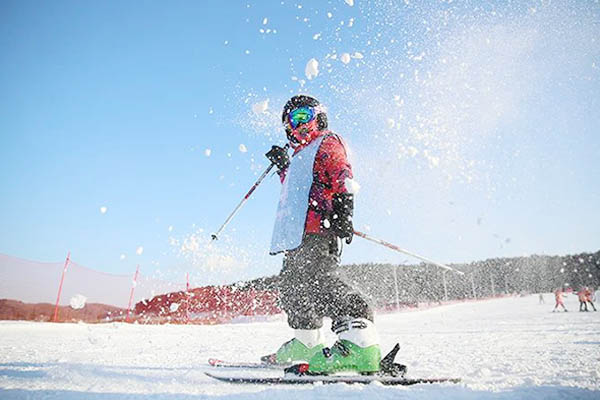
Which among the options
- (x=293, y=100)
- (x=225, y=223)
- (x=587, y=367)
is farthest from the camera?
(x=225, y=223)

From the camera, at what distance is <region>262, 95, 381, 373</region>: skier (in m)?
1.90

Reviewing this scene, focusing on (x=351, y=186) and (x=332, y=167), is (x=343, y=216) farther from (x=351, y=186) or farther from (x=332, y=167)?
(x=332, y=167)

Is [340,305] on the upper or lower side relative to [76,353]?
upper

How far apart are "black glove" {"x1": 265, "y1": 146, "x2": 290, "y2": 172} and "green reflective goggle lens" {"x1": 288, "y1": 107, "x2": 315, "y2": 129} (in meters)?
0.45

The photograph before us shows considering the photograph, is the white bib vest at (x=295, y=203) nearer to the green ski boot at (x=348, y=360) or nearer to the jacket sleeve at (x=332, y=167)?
the jacket sleeve at (x=332, y=167)

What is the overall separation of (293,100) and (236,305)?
15908mm

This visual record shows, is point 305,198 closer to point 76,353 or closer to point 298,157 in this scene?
point 298,157

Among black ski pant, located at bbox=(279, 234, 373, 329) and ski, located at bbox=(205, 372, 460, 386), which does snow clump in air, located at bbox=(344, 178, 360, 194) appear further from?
ski, located at bbox=(205, 372, 460, 386)

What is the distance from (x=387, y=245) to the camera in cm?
291

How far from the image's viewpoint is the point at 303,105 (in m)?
2.78

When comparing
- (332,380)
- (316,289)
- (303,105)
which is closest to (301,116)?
(303,105)

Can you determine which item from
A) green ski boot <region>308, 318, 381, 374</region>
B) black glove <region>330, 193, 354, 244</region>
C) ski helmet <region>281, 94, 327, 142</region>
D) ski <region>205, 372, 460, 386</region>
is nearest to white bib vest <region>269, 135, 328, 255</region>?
black glove <region>330, 193, 354, 244</region>

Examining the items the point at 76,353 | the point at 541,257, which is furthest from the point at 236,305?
the point at 541,257

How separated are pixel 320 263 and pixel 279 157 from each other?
1363 mm
